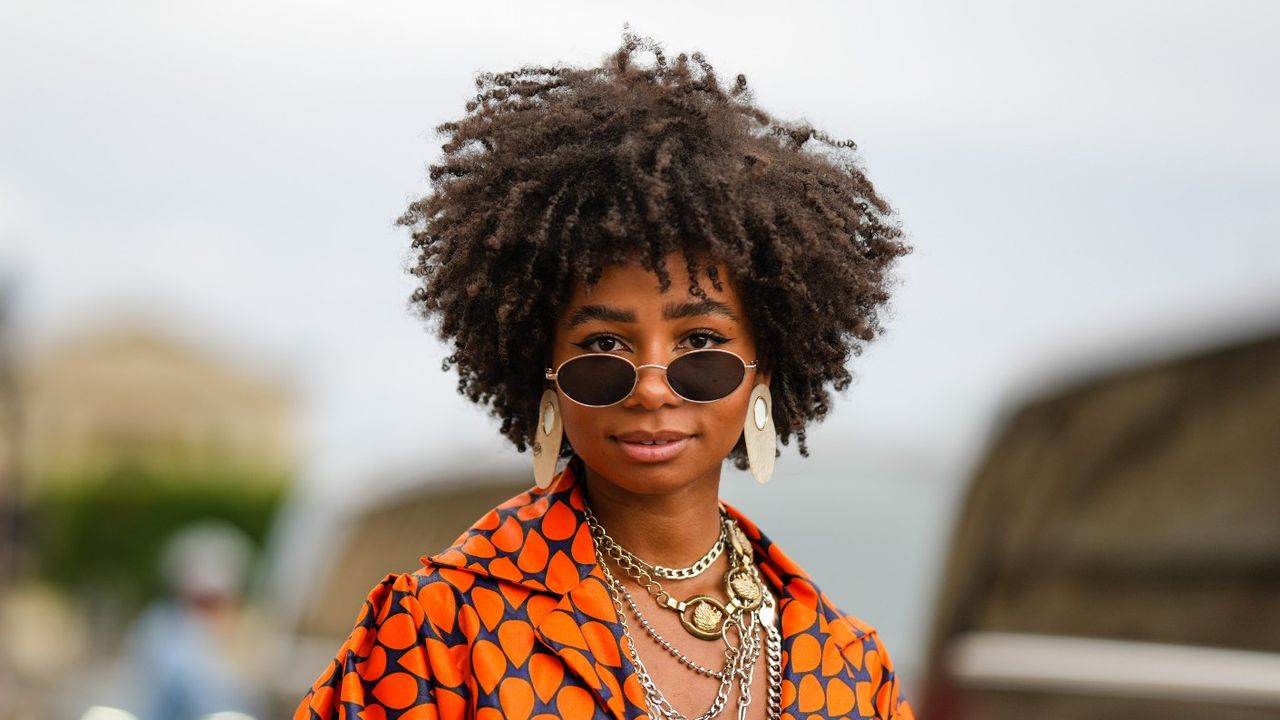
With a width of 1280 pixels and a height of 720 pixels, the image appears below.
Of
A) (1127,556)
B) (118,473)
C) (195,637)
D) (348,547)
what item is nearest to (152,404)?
(118,473)

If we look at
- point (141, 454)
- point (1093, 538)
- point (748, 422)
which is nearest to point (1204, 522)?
point (1093, 538)

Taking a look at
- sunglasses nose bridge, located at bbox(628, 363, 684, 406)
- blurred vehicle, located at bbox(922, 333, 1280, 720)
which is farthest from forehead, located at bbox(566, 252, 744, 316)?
blurred vehicle, located at bbox(922, 333, 1280, 720)

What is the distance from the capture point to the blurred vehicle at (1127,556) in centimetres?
520

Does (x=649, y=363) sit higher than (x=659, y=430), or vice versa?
(x=649, y=363)

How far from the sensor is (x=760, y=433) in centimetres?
298

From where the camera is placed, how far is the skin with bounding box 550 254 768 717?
2.76 meters

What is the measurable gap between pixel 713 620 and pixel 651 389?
1.54ft

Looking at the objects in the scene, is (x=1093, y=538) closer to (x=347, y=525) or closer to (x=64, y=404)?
(x=347, y=525)

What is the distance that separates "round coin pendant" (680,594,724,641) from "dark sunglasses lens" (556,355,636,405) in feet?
1.40

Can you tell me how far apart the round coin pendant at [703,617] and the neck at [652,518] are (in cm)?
8

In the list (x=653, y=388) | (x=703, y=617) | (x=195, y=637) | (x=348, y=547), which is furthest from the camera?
(x=348, y=547)

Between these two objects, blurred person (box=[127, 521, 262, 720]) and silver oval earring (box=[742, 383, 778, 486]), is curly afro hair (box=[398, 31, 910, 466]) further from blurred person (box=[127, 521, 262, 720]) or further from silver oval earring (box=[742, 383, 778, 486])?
blurred person (box=[127, 521, 262, 720])

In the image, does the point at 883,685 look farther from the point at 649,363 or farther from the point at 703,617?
the point at 649,363

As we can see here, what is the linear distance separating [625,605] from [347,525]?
993cm
